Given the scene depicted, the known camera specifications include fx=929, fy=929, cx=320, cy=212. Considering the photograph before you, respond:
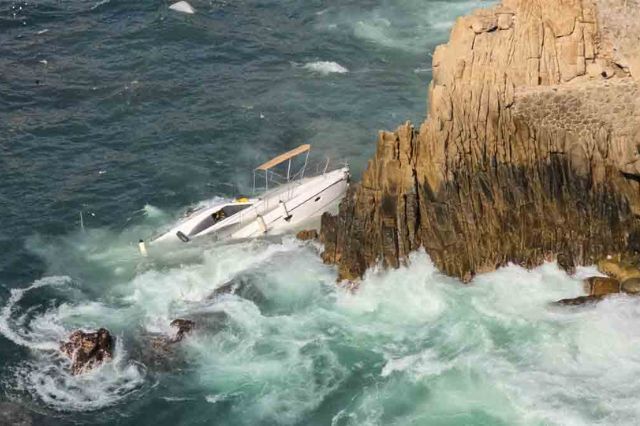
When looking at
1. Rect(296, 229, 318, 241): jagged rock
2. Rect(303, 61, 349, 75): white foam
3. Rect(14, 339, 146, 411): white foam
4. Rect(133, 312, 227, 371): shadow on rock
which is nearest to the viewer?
Rect(14, 339, 146, 411): white foam

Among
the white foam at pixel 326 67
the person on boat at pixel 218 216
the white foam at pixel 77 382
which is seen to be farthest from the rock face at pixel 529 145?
the white foam at pixel 326 67

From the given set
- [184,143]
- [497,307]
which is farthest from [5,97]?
[497,307]

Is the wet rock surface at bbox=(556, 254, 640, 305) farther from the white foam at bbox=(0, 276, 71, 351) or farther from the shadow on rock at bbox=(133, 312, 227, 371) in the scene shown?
the white foam at bbox=(0, 276, 71, 351)

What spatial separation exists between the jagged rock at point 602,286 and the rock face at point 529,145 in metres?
1.34

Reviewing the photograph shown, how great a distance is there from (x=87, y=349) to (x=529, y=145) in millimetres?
18932

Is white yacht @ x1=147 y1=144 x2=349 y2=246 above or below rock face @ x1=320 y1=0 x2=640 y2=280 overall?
below

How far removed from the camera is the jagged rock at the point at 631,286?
35.8 metres

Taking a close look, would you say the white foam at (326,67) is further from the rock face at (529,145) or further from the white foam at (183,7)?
the rock face at (529,145)

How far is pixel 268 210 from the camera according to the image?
4334 cm

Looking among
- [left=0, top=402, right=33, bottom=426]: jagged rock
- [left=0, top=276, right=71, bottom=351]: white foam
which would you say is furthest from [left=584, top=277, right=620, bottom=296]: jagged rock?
[left=0, top=402, right=33, bottom=426]: jagged rock

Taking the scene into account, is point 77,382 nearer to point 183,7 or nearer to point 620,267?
point 620,267

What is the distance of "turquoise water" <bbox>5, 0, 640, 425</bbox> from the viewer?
33125 mm

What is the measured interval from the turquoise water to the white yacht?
795mm

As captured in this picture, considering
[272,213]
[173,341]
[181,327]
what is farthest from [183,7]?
[173,341]
